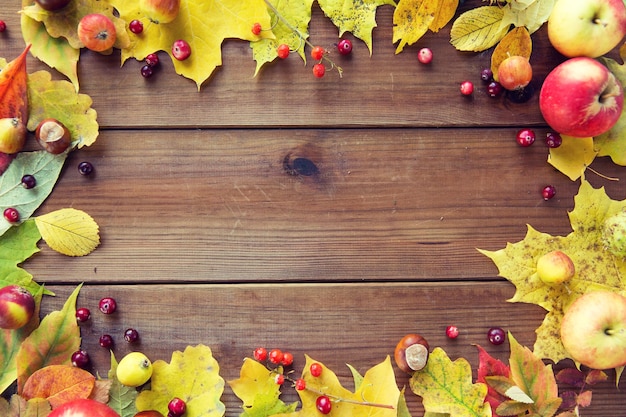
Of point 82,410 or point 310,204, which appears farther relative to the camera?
point 310,204

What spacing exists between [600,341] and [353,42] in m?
0.62

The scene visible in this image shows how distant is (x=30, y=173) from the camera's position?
95 cm

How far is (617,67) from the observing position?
956 millimetres

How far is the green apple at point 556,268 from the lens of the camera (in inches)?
36.1

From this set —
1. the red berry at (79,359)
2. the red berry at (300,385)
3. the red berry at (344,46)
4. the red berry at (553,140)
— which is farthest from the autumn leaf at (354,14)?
the red berry at (79,359)

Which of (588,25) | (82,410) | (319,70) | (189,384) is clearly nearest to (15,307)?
A: (82,410)

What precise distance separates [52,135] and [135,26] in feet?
0.72

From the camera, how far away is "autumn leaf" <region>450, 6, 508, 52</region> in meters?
0.95

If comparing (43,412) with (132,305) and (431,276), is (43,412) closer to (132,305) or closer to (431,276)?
(132,305)

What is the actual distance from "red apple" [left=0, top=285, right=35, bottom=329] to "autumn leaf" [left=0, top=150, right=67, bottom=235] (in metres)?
0.10

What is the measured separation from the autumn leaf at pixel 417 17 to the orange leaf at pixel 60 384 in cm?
73

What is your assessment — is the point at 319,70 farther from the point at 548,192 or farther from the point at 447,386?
the point at 447,386

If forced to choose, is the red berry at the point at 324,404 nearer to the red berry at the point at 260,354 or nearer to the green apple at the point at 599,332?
the red berry at the point at 260,354

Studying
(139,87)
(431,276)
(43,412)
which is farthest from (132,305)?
(431,276)
